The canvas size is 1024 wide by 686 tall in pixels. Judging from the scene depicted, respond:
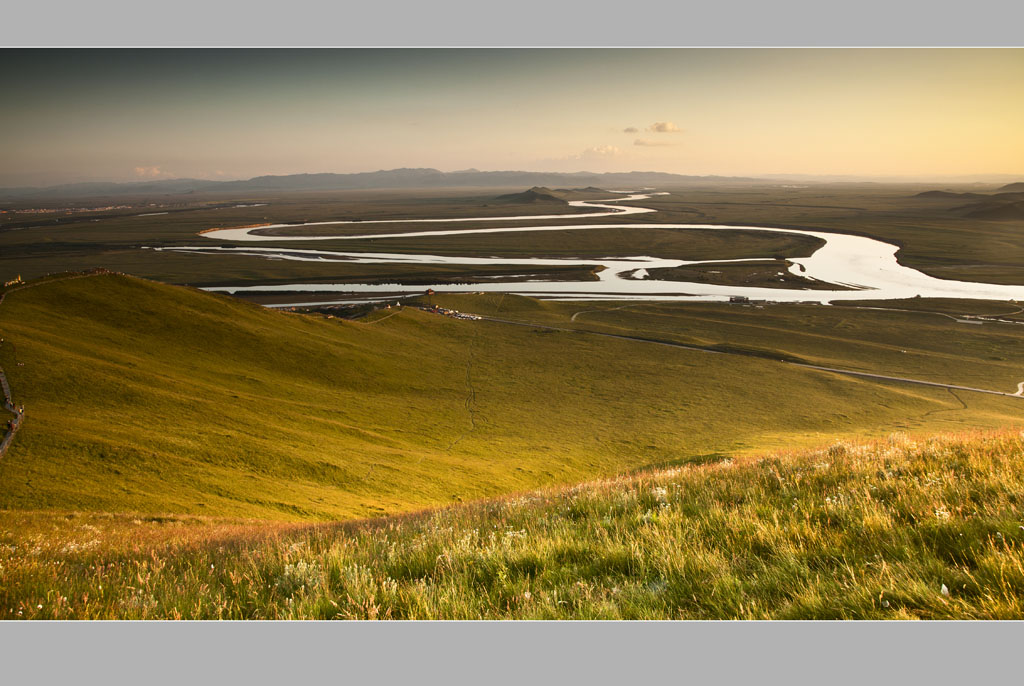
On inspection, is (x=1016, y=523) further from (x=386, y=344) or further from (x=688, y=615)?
(x=386, y=344)

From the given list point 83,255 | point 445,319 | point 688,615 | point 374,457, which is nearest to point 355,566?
point 688,615

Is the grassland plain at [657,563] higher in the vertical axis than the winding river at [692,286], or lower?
higher

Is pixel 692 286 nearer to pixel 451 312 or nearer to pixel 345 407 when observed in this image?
pixel 451 312

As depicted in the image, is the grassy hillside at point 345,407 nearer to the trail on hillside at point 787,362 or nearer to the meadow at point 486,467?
the meadow at point 486,467

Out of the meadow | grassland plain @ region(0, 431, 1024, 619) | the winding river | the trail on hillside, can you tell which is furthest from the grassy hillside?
the winding river

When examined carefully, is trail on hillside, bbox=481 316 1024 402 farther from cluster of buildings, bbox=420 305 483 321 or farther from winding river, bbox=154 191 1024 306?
winding river, bbox=154 191 1024 306

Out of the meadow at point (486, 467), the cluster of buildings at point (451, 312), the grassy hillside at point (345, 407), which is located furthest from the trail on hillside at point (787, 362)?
the grassy hillside at point (345, 407)

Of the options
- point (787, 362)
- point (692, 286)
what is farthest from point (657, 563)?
point (692, 286)
